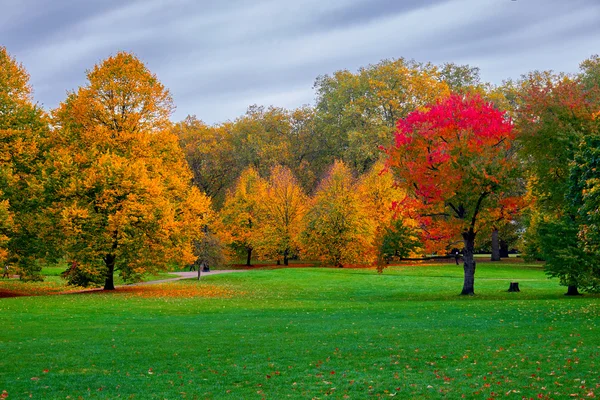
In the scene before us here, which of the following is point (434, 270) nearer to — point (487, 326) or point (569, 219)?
point (569, 219)

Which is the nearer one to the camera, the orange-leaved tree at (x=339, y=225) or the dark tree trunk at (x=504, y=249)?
the orange-leaved tree at (x=339, y=225)

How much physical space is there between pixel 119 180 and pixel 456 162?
1764cm

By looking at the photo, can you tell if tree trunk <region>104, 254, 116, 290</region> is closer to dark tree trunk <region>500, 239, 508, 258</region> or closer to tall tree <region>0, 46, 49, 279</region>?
tall tree <region>0, 46, 49, 279</region>

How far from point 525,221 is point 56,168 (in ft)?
152

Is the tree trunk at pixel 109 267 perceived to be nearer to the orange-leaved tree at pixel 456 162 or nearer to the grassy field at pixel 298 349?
the grassy field at pixel 298 349

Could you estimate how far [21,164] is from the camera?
119 feet

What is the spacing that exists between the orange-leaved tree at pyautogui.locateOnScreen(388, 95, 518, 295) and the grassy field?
4.45m

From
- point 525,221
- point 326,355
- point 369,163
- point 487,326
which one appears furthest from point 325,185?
point 326,355

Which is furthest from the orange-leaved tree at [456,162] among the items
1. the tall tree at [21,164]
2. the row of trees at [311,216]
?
the row of trees at [311,216]

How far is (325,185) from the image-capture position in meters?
63.6

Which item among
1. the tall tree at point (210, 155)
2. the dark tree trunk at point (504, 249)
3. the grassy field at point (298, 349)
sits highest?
the tall tree at point (210, 155)

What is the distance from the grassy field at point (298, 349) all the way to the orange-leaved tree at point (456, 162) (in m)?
4.45

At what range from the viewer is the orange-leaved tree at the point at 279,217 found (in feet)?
216

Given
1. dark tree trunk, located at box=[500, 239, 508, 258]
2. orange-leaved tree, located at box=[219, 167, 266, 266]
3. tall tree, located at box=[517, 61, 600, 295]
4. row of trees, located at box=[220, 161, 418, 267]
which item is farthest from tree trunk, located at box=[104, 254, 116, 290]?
dark tree trunk, located at box=[500, 239, 508, 258]
